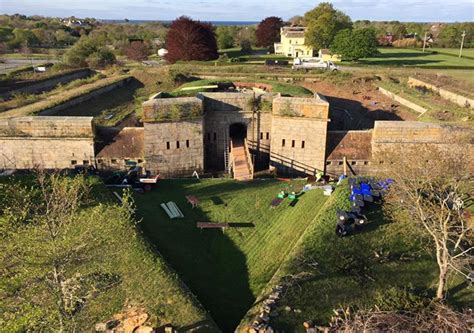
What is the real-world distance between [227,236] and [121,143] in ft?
38.0

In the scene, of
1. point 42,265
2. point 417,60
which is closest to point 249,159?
point 42,265

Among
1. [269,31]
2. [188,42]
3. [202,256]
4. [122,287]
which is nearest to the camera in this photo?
[122,287]

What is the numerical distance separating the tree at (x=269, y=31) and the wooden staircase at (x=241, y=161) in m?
71.2

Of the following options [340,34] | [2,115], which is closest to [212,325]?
[2,115]

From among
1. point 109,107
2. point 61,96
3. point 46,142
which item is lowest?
point 46,142

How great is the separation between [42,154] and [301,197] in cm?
1706

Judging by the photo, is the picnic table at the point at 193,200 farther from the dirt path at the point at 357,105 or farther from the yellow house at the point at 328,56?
the yellow house at the point at 328,56

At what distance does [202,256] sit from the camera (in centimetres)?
1716

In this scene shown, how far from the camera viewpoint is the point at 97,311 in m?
13.2

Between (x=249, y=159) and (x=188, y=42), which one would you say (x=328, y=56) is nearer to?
(x=188, y=42)

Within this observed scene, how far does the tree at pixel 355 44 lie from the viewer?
6188 cm

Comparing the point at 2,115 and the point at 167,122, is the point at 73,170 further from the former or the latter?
the point at 2,115

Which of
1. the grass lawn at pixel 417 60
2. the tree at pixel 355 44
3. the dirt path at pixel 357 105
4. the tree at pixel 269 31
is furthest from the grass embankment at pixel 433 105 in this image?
the tree at pixel 269 31

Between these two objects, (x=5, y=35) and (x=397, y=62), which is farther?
(x=5, y=35)
